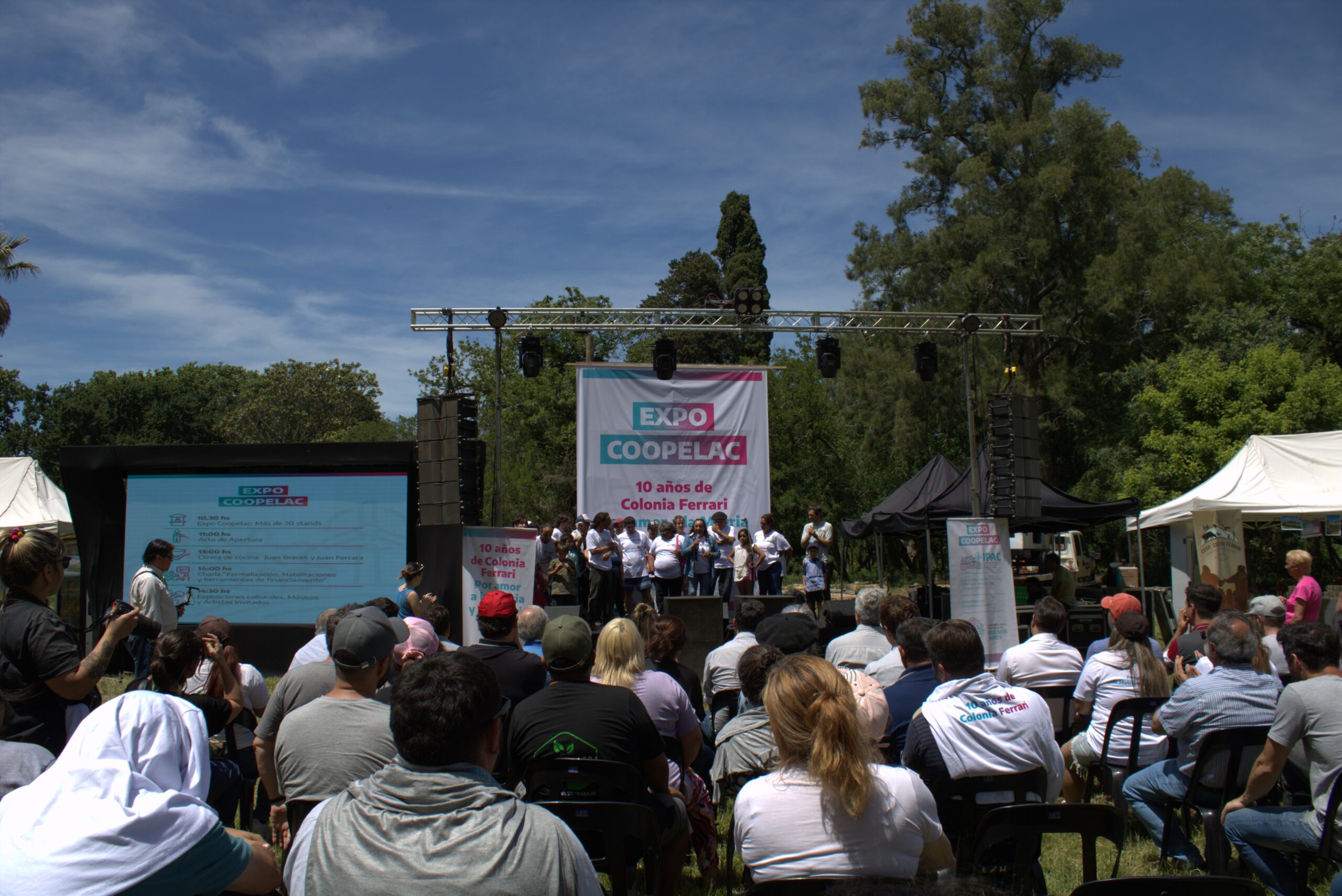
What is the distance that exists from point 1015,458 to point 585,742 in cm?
835

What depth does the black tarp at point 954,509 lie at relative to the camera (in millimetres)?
13367

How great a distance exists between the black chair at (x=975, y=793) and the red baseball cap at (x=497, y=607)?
6.88 feet

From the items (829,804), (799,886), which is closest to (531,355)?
(829,804)

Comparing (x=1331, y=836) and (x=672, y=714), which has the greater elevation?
(x=672, y=714)

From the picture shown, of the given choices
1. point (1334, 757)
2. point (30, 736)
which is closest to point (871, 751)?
point (1334, 757)

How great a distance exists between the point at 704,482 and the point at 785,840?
34.6ft

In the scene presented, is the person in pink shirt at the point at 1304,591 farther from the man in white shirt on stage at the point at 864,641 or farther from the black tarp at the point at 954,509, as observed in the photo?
the black tarp at the point at 954,509

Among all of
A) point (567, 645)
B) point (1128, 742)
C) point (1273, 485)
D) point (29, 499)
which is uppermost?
point (29, 499)

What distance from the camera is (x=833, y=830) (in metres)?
2.38

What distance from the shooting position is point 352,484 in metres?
10.6

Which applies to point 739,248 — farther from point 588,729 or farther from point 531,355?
point 588,729

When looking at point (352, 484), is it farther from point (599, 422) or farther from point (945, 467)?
point (945, 467)

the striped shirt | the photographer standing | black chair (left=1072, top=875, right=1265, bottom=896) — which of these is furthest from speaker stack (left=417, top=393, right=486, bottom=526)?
black chair (left=1072, top=875, right=1265, bottom=896)

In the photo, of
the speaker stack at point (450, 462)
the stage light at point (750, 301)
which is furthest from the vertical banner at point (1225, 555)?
the speaker stack at point (450, 462)
